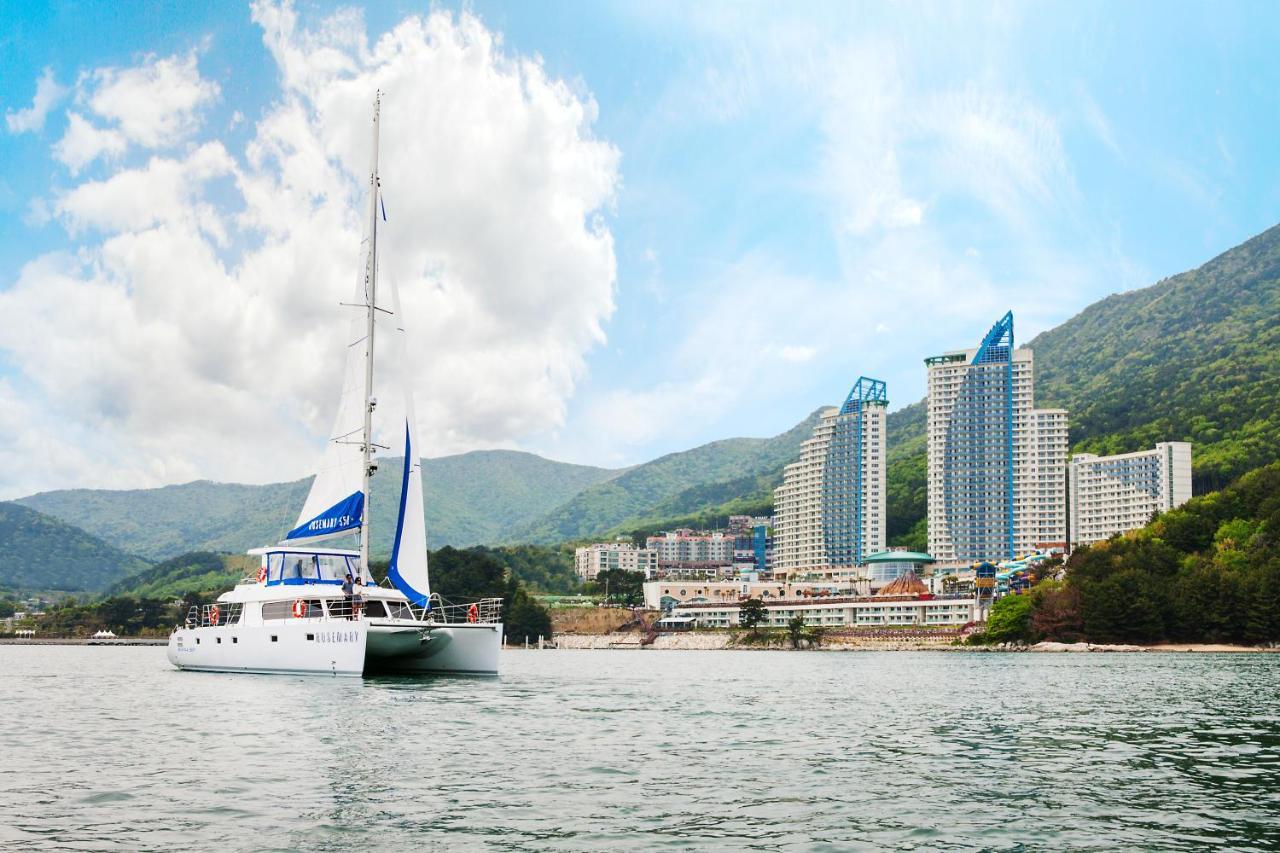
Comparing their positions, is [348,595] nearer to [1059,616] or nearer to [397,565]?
[397,565]

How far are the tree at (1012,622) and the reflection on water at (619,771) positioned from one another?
9807 centimetres

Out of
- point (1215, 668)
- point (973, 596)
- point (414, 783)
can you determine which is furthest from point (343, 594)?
point (973, 596)

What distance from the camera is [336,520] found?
171 feet

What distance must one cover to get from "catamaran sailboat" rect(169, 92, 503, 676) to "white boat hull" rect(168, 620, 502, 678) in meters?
0.05

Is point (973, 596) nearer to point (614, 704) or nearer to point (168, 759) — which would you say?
point (614, 704)

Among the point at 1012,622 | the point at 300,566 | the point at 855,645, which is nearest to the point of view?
the point at 300,566

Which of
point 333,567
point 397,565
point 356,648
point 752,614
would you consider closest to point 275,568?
point 333,567

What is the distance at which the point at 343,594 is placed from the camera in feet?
157

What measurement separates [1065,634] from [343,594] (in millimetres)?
98469

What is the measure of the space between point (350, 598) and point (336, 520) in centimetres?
577

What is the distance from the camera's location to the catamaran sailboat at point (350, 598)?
1827 inches

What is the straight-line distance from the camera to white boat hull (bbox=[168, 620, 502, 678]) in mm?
45375

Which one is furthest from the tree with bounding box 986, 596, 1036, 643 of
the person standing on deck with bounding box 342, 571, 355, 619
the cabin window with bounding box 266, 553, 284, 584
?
the person standing on deck with bounding box 342, 571, 355, 619

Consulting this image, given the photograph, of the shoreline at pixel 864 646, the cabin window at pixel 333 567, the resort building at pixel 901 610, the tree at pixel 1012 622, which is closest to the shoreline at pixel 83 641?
the shoreline at pixel 864 646
